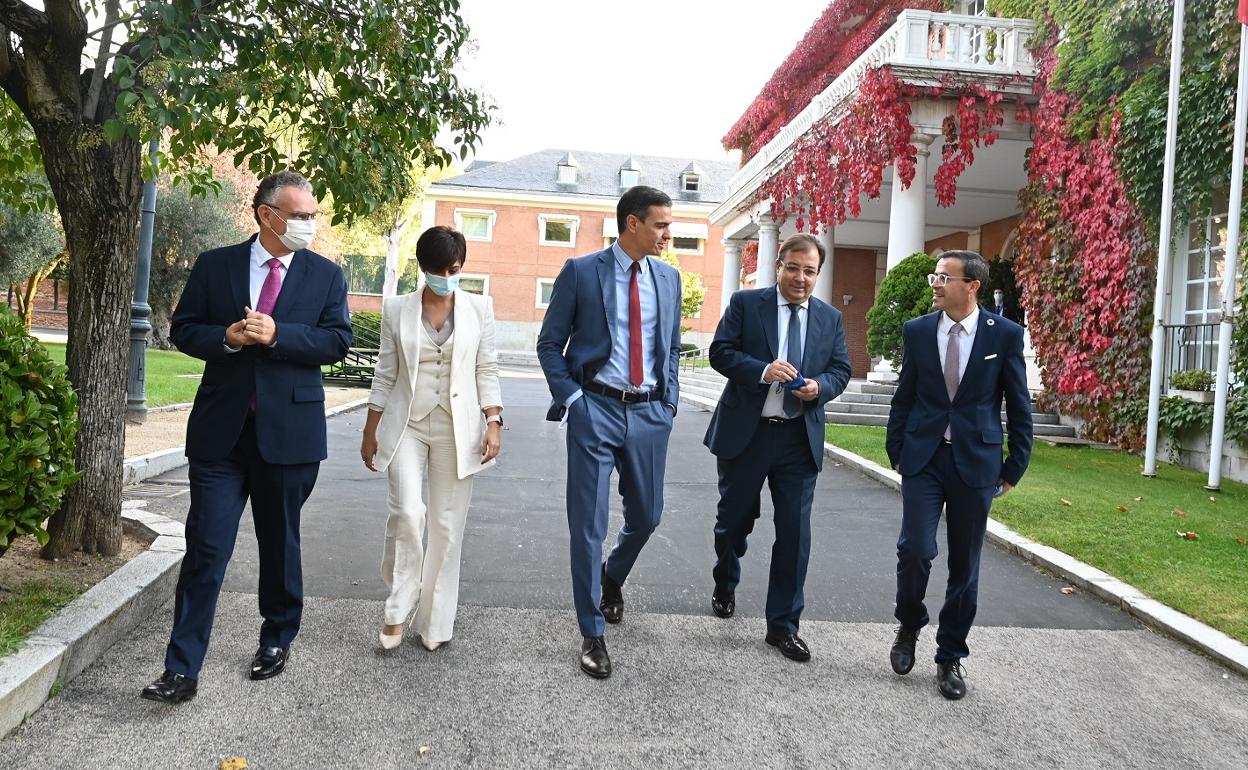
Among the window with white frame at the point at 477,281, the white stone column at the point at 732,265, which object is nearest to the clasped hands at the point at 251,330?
the white stone column at the point at 732,265

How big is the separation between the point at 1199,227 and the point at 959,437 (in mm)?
10210

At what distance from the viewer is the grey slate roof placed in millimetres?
48219

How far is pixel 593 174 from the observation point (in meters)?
50.8

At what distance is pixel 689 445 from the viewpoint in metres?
12.8

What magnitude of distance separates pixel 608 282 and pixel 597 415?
0.63 m

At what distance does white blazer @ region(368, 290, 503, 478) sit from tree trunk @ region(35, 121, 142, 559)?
1.73 m

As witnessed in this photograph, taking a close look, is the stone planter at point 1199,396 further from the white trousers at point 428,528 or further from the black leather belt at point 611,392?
the white trousers at point 428,528

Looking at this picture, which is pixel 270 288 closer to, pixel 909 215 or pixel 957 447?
pixel 957 447

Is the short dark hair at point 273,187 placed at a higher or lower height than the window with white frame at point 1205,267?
lower

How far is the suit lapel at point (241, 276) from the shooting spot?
3857 mm

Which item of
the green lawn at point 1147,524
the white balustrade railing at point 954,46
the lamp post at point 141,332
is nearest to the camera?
the green lawn at point 1147,524

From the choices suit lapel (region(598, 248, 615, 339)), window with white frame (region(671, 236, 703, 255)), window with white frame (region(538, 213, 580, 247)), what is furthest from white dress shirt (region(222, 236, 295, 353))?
window with white frame (region(671, 236, 703, 255))

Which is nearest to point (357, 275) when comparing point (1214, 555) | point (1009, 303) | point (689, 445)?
point (1009, 303)

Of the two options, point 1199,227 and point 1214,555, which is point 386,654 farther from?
point 1199,227
